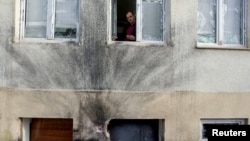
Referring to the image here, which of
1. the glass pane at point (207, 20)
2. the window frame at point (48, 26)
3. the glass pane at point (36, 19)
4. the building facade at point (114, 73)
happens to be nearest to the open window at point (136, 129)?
the building facade at point (114, 73)

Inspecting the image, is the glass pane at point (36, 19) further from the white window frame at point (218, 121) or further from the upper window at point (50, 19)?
the white window frame at point (218, 121)

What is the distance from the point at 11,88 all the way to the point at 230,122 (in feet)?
13.8

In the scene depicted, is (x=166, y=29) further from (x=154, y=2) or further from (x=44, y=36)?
(x=44, y=36)

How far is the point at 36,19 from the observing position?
876 cm

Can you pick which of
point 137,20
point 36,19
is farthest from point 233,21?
point 36,19

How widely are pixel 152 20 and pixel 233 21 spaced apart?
67.5 inches

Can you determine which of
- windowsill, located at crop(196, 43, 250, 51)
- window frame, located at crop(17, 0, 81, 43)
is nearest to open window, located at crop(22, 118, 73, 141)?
window frame, located at crop(17, 0, 81, 43)

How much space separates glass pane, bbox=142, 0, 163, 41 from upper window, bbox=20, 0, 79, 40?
4.25ft

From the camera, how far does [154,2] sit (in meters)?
9.02

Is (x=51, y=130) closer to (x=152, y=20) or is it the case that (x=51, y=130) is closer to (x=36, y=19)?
(x=36, y=19)

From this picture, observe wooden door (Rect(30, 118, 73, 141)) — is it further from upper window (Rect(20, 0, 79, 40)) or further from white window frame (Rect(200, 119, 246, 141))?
white window frame (Rect(200, 119, 246, 141))

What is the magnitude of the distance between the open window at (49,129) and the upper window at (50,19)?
1.56 meters

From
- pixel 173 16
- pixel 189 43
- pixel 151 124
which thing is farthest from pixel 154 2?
pixel 151 124

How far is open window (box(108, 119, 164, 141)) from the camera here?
8789 millimetres
